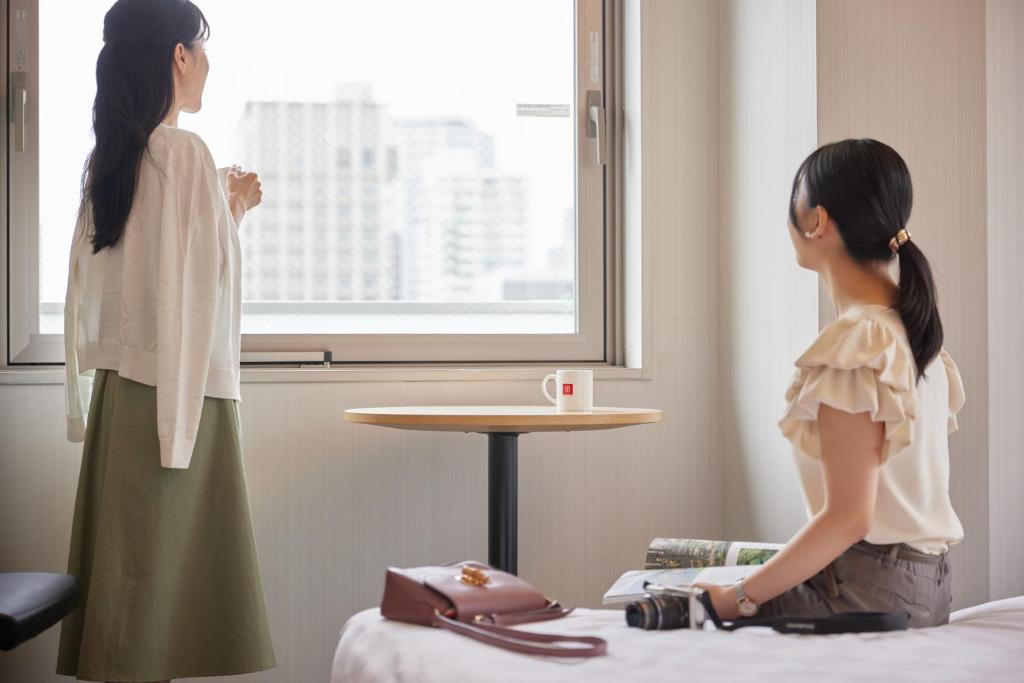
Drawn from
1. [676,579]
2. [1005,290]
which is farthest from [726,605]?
[1005,290]

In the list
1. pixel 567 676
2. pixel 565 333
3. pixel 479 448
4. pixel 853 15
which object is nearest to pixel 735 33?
pixel 853 15

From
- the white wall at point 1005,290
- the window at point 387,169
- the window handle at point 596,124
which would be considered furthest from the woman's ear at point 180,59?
the white wall at point 1005,290

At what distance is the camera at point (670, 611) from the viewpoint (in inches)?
47.1

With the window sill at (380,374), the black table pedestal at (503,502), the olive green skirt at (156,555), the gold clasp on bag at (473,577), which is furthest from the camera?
A: the window sill at (380,374)

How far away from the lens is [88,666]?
179 cm

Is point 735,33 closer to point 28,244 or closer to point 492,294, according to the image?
point 492,294

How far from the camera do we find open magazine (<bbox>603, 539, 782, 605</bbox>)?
A: 1.32m

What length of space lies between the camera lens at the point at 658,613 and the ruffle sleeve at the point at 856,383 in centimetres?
25

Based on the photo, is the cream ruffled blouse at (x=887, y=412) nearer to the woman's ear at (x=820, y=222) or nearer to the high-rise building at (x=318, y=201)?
the woman's ear at (x=820, y=222)

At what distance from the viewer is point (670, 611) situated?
1.20m

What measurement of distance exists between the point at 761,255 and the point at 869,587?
1.35 meters

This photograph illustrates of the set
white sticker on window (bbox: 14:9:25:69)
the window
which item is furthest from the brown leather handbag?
white sticker on window (bbox: 14:9:25:69)

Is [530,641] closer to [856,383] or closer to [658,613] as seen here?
[658,613]

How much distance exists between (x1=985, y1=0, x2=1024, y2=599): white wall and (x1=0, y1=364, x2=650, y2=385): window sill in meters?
0.85
